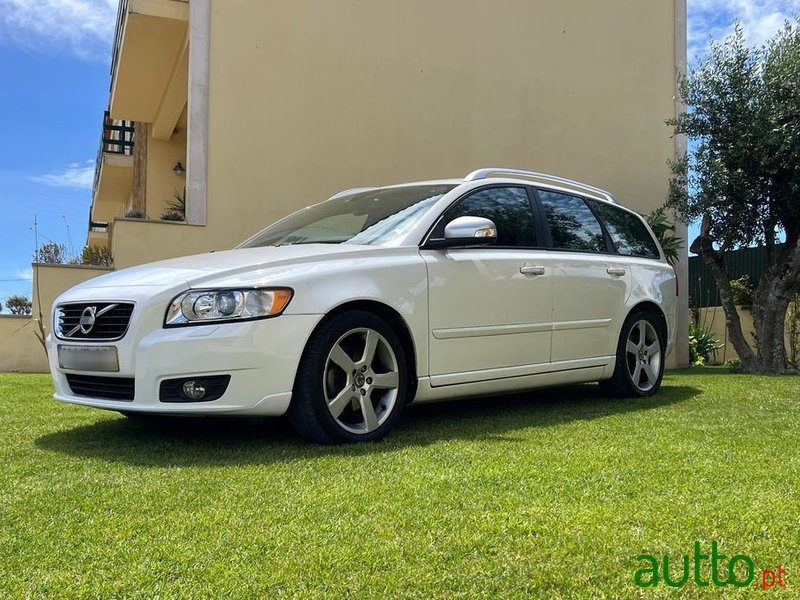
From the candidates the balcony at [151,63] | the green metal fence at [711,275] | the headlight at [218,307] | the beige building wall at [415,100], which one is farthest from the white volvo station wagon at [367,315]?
the green metal fence at [711,275]

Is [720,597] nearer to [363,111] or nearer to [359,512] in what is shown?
[359,512]

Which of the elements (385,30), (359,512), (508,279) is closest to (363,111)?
(385,30)

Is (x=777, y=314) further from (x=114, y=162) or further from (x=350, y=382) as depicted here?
(x=114, y=162)

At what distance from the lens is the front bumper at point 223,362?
11.7 feet

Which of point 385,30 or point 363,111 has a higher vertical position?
point 385,30

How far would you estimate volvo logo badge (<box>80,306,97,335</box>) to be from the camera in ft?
12.6

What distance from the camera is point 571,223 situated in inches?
219

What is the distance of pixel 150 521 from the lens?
2543 millimetres

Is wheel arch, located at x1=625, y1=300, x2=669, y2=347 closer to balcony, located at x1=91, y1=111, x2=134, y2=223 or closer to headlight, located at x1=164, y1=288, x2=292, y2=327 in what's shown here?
headlight, located at x1=164, y1=288, x2=292, y2=327

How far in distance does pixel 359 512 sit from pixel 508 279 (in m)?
2.46

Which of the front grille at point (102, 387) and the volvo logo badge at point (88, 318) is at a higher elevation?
the volvo logo badge at point (88, 318)

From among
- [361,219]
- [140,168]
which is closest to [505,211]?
[361,219]

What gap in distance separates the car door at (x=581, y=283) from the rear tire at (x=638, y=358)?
0.20m

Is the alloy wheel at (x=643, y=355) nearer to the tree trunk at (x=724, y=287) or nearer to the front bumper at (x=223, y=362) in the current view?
the front bumper at (x=223, y=362)
